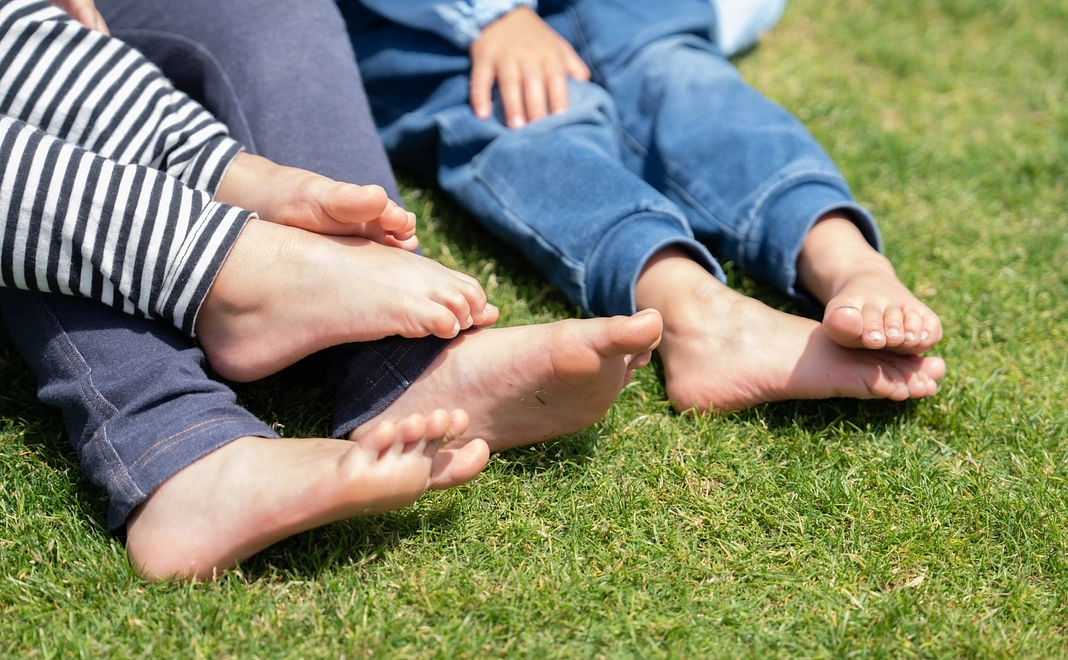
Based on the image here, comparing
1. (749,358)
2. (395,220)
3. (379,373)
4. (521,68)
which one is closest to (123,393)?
(379,373)

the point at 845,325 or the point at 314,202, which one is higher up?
the point at 314,202

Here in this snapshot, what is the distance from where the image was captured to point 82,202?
1.29 m

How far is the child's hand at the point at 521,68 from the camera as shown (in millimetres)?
1962

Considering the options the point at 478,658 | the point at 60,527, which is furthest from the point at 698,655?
the point at 60,527

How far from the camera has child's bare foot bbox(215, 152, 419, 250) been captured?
1.39m

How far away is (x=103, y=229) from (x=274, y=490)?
45cm

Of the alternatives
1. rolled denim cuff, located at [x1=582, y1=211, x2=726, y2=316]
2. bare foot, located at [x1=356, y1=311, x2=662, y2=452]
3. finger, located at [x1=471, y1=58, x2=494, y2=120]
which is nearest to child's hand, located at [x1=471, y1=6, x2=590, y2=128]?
finger, located at [x1=471, y1=58, x2=494, y2=120]

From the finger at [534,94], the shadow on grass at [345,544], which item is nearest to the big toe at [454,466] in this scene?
the shadow on grass at [345,544]

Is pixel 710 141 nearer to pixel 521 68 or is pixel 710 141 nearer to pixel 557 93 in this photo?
pixel 557 93

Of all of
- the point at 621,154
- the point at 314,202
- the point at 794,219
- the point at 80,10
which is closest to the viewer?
the point at 314,202

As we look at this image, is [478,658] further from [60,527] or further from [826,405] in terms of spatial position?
[826,405]

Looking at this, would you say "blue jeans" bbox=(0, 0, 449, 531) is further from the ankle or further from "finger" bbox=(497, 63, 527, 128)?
the ankle

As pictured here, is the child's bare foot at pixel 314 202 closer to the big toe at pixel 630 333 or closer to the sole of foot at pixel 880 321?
the big toe at pixel 630 333

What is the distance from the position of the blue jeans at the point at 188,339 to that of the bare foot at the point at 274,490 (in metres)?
0.04
